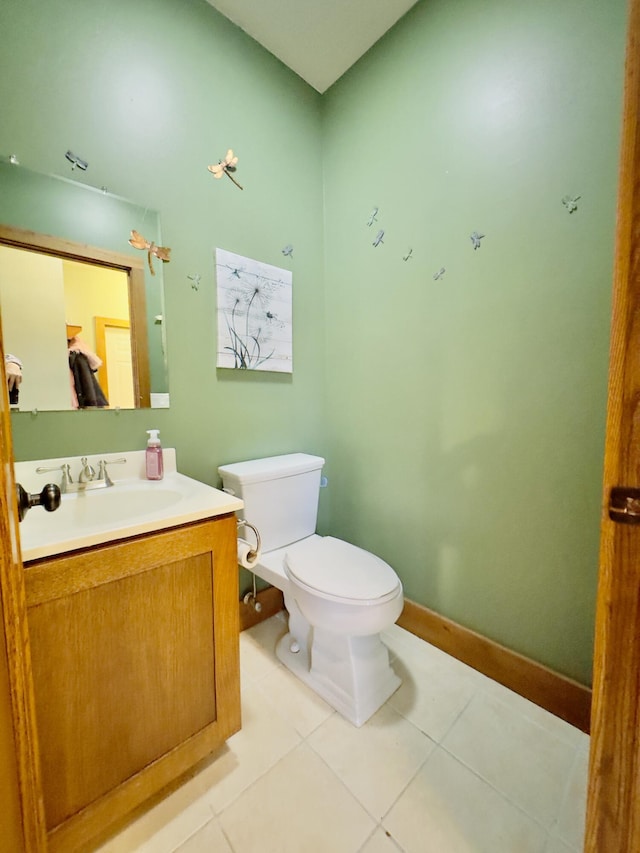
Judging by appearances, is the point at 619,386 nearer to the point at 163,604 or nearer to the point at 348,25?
the point at 163,604

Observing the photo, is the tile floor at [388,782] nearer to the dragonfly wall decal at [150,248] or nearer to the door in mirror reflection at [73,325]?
the door in mirror reflection at [73,325]

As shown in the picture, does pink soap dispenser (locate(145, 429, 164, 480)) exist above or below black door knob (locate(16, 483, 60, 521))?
below

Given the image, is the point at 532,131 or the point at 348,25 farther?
the point at 348,25

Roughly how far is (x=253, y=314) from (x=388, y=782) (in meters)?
1.69

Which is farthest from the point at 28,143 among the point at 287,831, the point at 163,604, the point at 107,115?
the point at 287,831

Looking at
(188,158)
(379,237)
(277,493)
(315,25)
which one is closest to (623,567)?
(277,493)

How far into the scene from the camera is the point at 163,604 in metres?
0.81

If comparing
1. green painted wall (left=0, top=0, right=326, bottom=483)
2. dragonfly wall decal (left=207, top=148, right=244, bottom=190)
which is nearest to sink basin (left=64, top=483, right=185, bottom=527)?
green painted wall (left=0, top=0, right=326, bottom=483)

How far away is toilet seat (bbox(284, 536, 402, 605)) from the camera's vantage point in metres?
1.07

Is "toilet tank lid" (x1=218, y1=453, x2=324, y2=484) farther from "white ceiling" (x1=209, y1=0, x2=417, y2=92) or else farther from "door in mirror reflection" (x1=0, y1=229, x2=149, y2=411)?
"white ceiling" (x1=209, y1=0, x2=417, y2=92)

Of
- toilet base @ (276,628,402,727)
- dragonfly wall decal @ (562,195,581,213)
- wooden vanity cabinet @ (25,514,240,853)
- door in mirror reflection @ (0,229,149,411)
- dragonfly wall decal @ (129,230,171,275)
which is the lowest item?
toilet base @ (276,628,402,727)

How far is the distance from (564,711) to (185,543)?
4.47 feet

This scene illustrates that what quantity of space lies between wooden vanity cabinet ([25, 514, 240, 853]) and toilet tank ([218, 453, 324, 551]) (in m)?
0.43

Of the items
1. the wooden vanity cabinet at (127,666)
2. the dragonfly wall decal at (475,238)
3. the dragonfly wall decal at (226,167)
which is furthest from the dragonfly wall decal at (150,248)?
the dragonfly wall decal at (475,238)
